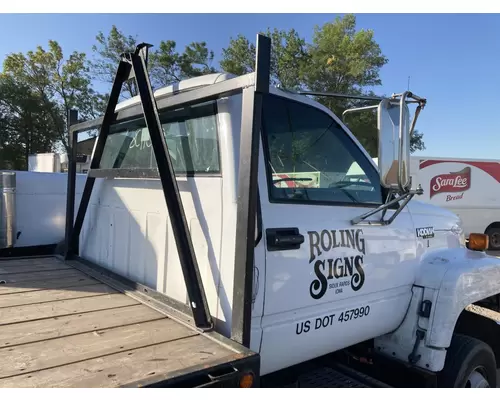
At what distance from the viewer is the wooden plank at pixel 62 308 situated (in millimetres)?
2070

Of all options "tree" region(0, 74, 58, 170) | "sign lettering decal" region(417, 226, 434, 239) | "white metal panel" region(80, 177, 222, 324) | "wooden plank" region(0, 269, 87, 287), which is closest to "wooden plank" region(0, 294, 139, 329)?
"white metal panel" region(80, 177, 222, 324)

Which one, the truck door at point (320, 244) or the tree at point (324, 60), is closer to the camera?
the truck door at point (320, 244)

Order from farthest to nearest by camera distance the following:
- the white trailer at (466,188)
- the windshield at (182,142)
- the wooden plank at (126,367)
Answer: the white trailer at (466,188)
the windshield at (182,142)
the wooden plank at (126,367)

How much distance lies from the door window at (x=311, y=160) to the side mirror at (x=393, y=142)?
336mm

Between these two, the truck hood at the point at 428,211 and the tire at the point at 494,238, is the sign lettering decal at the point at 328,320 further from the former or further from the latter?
the tire at the point at 494,238

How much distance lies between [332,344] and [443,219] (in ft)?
4.74

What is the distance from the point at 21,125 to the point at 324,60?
714 inches

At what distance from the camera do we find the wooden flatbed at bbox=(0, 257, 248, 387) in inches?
58.3

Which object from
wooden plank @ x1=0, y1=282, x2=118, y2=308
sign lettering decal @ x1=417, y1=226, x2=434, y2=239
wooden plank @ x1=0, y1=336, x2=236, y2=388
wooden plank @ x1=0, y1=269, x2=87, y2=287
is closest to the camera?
wooden plank @ x1=0, y1=336, x2=236, y2=388

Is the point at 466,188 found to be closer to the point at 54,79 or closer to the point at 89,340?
the point at 89,340

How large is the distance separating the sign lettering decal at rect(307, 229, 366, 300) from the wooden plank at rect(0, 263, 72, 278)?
6.26ft

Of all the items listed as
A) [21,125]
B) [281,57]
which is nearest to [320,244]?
[281,57]

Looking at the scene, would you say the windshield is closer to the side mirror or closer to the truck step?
the side mirror

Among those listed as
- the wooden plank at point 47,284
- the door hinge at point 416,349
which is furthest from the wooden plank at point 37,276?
the door hinge at point 416,349
